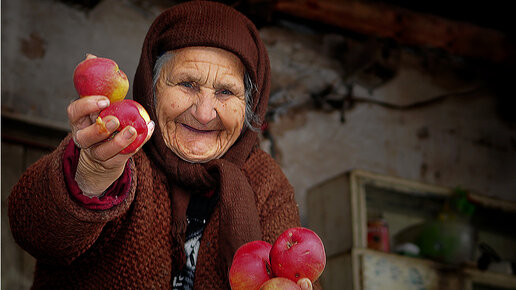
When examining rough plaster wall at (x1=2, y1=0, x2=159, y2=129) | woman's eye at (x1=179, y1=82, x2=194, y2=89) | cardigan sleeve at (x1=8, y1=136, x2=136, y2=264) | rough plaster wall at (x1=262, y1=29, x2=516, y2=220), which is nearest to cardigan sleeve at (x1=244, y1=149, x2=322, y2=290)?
woman's eye at (x1=179, y1=82, x2=194, y2=89)

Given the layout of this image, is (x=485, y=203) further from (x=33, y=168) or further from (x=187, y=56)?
(x=33, y=168)

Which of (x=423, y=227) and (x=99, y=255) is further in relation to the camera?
(x=423, y=227)

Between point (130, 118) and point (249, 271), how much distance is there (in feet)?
1.10

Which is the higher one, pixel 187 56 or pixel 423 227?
pixel 187 56

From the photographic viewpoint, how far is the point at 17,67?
268 centimetres

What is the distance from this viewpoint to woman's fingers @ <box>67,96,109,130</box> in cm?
114

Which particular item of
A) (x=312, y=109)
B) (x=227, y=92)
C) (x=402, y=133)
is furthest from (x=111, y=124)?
(x=402, y=133)

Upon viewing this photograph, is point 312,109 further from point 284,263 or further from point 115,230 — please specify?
point 284,263

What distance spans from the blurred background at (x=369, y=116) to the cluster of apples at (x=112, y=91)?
4.72 ft

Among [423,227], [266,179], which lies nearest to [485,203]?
[423,227]

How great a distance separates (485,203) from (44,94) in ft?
6.52

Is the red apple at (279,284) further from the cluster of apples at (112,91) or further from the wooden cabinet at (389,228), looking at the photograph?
the wooden cabinet at (389,228)

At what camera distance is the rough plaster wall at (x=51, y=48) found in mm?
2650

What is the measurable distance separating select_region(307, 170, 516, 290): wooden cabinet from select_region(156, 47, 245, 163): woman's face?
4.21 feet
